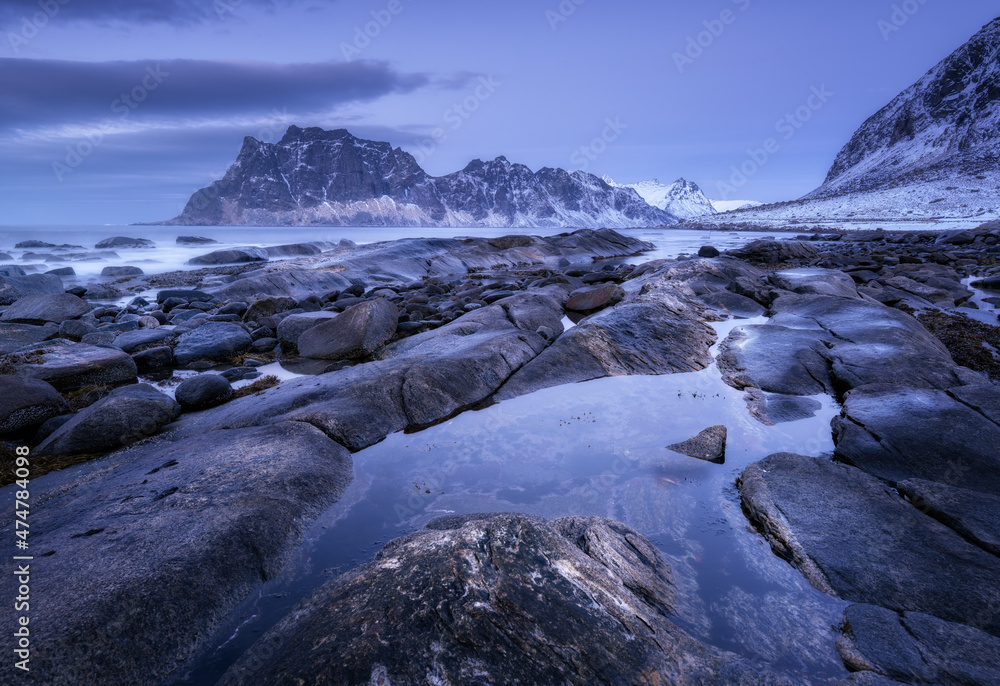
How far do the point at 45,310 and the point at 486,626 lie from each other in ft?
77.3

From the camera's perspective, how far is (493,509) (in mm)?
6750

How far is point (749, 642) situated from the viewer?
14.4 feet

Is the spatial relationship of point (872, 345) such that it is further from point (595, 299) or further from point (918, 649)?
point (595, 299)

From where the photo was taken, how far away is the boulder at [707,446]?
782cm

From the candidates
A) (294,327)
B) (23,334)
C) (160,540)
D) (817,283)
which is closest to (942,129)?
(817,283)

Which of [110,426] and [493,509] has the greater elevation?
[110,426]

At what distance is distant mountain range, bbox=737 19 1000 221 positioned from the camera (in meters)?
116

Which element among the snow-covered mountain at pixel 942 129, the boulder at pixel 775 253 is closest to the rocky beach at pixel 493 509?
the boulder at pixel 775 253

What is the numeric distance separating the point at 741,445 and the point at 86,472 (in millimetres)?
11392

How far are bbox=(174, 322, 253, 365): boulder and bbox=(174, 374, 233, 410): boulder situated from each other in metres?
4.37

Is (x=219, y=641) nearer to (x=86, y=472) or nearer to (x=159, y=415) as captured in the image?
(x=86, y=472)

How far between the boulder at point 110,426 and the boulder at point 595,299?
1525 centimetres

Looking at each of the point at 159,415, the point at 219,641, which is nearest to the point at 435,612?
the point at 219,641

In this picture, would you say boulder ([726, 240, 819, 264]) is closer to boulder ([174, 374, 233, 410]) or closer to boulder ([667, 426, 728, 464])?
boulder ([667, 426, 728, 464])
